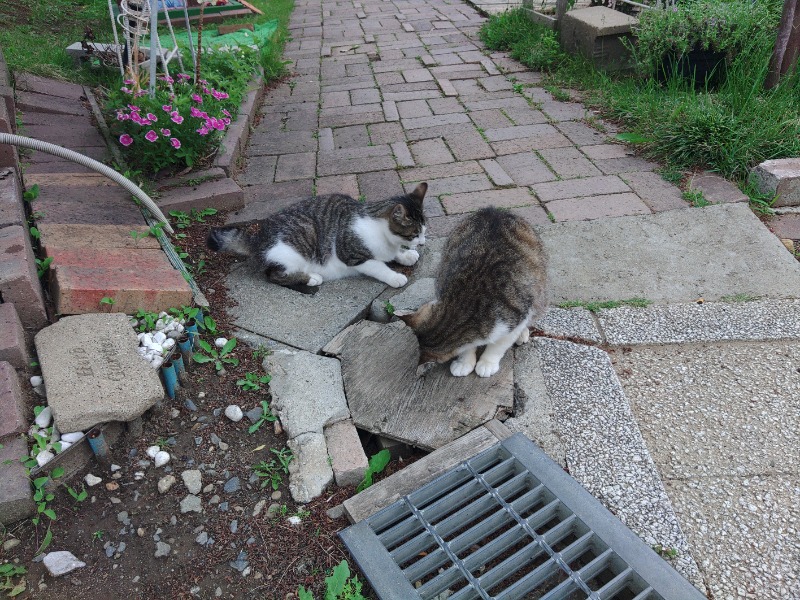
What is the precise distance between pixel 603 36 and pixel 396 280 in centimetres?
398

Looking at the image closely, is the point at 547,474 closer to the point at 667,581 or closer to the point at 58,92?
the point at 667,581

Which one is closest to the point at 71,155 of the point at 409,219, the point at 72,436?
the point at 72,436

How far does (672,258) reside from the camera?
3.15 metres

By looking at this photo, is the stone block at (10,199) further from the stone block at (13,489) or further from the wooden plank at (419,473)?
the wooden plank at (419,473)

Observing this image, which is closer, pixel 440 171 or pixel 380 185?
pixel 380 185

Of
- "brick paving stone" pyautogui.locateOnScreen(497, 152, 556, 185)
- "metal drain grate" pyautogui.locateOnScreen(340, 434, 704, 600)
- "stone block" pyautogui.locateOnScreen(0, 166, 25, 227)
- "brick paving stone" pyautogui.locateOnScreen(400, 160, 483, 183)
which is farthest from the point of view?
"brick paving stone" pyautogui.locateOnScreen(400, 160, 483, 183)

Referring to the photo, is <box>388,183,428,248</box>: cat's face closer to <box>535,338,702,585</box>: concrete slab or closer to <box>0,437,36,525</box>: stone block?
<box>535,338,702,585</box>: concrete slab

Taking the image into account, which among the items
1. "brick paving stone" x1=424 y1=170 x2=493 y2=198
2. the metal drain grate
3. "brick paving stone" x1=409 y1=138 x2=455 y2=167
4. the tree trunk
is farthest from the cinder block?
the tree trunk

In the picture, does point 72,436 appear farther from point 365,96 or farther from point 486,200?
point 365,96

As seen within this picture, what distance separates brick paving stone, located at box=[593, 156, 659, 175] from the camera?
13.5 ft

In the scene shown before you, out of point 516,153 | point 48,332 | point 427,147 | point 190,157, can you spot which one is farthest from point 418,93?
point 48,332

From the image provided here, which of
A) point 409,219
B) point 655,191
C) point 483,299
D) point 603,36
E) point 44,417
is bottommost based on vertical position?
point 655,191

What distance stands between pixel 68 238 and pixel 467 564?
7.69ft

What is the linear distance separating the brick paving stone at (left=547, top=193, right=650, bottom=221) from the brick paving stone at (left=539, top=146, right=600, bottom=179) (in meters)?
0.39
